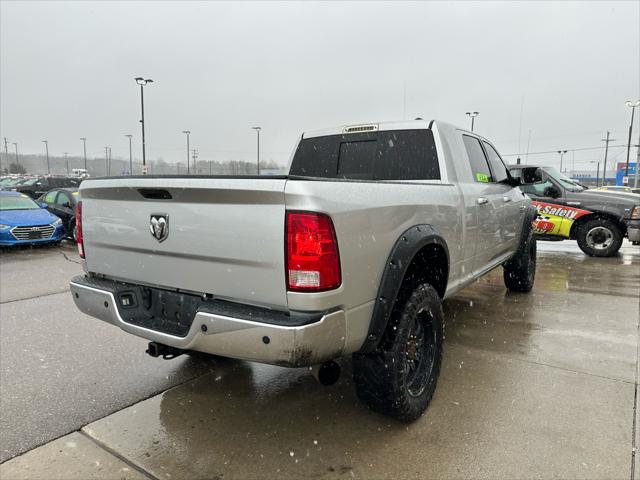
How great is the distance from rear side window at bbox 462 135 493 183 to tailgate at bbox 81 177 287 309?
8.74 ft

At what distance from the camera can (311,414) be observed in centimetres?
302

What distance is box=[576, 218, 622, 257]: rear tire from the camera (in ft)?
30.1

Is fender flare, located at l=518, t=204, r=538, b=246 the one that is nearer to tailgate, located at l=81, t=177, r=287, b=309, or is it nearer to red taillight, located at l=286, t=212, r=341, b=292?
red taillight, located at l=286, t=212, r=341, b=292

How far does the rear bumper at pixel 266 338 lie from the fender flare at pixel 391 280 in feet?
0.86

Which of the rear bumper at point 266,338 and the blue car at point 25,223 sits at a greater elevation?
the rear bumper at point 266,338

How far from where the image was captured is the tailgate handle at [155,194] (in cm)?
248

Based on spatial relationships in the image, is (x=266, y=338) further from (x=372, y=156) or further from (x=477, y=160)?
(x=477, y=160)

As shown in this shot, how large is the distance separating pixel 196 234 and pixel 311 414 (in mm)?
1447

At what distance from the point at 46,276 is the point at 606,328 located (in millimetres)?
7857

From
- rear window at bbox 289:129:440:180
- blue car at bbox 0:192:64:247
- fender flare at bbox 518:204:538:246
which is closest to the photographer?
rear window at bbox 289:129:440:180

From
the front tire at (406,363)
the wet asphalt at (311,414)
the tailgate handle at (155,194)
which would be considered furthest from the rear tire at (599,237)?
the tailgate handle at (155,194)

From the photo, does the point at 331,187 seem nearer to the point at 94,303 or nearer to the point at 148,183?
the point at 148,183

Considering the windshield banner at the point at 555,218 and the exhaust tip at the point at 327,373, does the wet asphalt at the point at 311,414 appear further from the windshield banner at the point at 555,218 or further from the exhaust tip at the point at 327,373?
the windshield banner at the point at 555,218

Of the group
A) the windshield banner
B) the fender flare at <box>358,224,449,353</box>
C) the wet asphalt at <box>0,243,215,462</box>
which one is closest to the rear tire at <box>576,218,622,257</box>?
the windshield banner
